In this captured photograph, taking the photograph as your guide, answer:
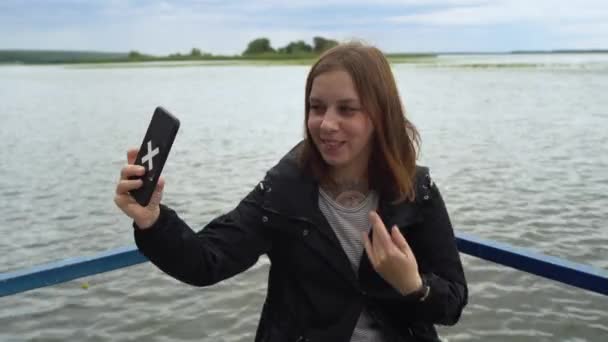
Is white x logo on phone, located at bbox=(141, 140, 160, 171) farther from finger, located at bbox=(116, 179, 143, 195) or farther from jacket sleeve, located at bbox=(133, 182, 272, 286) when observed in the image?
jacket sleeve, located at bbox=(133, 182, 272, 286)

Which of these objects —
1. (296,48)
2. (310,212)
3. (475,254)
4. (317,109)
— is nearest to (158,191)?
(310,212)

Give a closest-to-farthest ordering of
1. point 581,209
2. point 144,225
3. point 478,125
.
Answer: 1. point 144,225
2. point 581,209
3. point 478,125

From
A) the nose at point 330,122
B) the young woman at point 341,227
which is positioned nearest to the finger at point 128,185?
the young woman at point 341,227

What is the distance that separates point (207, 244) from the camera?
226 cm

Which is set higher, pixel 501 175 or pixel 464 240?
pixel 464 240

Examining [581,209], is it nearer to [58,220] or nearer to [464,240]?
[464,240]

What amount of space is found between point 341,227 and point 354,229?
0.17ft

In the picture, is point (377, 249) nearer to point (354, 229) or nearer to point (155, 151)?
point (354, 229)

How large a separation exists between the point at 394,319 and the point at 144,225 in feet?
3.36

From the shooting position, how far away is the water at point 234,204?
674 cm

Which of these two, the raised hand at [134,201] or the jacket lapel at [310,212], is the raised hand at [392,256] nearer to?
the jacket lapel at [310,212]

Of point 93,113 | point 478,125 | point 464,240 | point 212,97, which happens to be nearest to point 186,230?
point 464,240

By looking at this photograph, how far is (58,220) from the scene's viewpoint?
10867mm

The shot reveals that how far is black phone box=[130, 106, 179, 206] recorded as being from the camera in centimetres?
194
